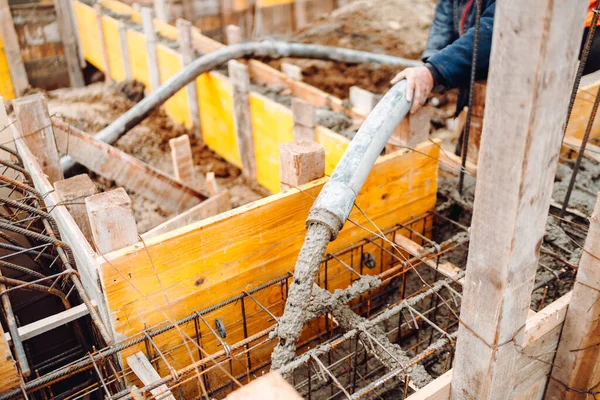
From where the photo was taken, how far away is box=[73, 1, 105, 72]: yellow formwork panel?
10656 mm

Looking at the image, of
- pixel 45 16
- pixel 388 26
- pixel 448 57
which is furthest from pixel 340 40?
pixel 448 57

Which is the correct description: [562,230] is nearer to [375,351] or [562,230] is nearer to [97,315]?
[375,351]

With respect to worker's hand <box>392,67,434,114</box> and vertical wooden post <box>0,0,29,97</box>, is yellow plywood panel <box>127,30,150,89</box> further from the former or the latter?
worker's hand <box>392,67,434,114</box>

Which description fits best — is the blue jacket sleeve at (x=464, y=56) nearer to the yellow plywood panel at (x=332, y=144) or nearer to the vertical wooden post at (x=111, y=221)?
the yellow plywood panel at (x=332, y=144)

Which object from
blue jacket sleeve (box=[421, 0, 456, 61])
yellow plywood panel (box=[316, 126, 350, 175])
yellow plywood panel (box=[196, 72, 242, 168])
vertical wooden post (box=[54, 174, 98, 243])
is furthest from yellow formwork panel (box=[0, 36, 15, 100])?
blue jacket sleeve (box=[421, 0, 456, 61])

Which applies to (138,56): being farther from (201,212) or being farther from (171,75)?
(201,212)

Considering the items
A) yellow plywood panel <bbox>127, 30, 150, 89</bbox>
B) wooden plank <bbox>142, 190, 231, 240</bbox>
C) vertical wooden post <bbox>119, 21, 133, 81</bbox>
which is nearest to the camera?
wooden plank <bbox>142, 190, 231, 240</bbox>

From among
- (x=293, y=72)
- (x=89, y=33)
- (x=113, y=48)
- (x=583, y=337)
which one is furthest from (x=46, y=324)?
(x=89, y=33)

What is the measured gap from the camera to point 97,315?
3.61m

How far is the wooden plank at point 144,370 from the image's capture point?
3.10m

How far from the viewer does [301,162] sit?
390 cm

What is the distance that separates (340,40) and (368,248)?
9.14 metres

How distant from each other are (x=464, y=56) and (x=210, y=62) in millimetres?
4184

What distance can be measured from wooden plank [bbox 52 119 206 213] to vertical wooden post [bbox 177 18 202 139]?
2787 millimetres
